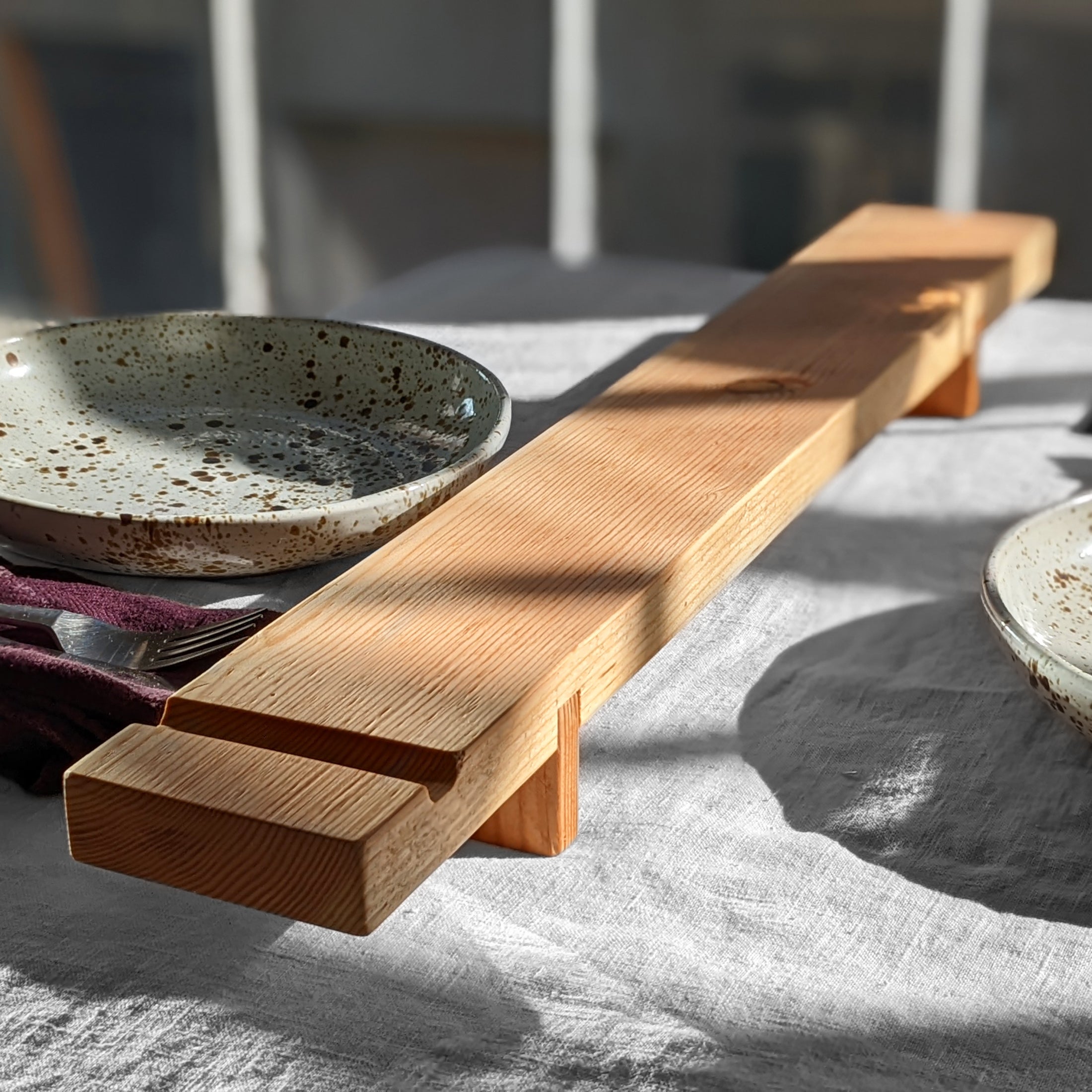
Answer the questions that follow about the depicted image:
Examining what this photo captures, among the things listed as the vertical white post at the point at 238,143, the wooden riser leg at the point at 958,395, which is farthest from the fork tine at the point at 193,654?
the vertical white post at the point at 238,143

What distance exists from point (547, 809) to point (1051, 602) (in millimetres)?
297

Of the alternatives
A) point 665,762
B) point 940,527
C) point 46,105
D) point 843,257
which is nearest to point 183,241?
point 46,105

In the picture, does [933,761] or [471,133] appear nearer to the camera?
[933,761]

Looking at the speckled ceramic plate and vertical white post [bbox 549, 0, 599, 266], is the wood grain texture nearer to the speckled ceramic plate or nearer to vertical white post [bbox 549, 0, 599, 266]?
the speckled ceramic plate

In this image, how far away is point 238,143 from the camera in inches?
141

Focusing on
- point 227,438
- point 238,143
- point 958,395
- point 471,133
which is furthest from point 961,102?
point 227,438

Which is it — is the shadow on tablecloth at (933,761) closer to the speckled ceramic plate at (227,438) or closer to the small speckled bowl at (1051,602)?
the small speckled bowl at (1051,602)

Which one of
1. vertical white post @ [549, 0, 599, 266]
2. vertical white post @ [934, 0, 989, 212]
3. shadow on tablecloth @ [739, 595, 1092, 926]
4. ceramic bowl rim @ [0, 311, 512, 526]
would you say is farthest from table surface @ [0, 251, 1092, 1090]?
vertical white post @ [549, 0, 599, 266]

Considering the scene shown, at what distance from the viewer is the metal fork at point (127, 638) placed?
72 centimetres

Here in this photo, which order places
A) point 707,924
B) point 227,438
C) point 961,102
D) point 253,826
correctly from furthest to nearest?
point 961,102
point 227,438
point 707,924
point 253,826

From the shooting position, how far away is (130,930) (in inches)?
24.4

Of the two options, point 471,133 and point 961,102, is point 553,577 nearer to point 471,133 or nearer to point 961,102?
point 961,102

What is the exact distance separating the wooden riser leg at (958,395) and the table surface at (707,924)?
397 mm

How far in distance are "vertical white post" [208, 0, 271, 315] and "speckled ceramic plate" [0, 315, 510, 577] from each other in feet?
8.64
